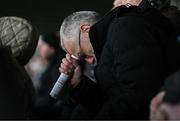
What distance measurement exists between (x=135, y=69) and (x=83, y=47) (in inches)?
31.3

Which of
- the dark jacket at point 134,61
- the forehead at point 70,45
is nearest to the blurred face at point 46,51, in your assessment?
the forehead at point 70,45

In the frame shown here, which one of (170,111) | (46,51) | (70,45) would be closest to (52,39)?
(46,51)

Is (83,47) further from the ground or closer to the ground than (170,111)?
closer to the ground

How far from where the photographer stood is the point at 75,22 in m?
3.96

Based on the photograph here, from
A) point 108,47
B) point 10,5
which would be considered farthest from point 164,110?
point 10,5

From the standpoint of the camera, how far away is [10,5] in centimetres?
733

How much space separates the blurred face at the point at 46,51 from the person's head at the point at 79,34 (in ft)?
16.1

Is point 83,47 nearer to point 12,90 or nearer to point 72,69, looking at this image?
point 72,69

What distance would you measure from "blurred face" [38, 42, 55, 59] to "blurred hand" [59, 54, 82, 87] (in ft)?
16.2

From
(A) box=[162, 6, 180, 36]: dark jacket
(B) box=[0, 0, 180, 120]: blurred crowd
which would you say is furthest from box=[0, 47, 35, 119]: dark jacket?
(A) box=[162, 6, 180, 36]: dark jacket

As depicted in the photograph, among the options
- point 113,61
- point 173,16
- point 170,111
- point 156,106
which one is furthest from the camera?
point 173,16

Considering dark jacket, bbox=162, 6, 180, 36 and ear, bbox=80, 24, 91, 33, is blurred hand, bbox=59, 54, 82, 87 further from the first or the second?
dark jacket, bbox=162, 6, 180, 36

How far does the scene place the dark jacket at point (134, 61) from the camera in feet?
10.2

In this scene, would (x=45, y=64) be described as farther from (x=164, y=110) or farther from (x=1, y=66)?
(x=164, y=110)
